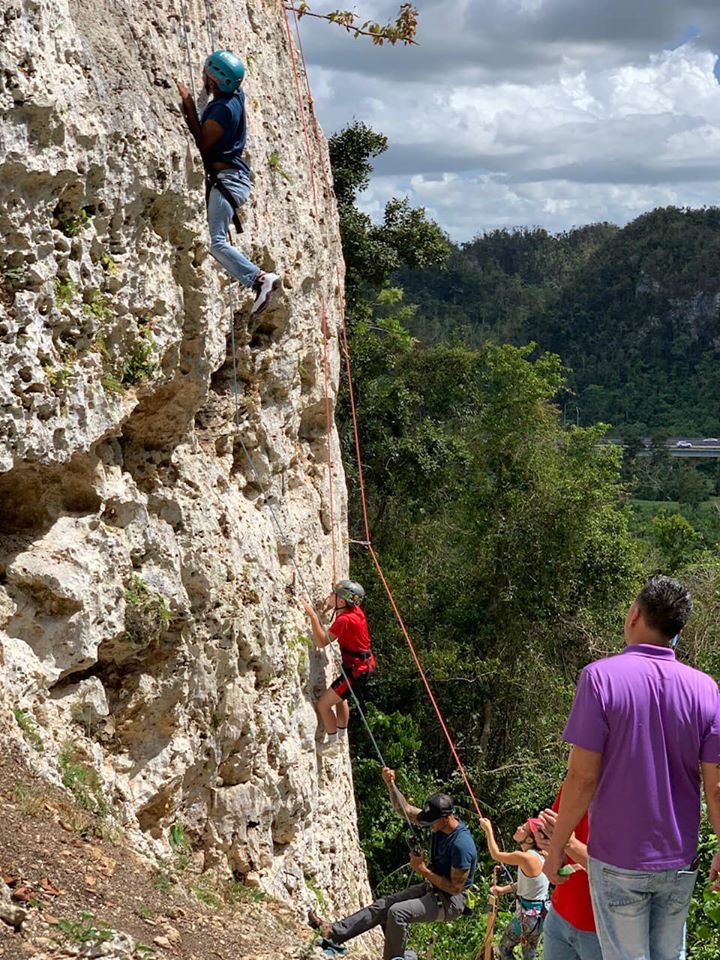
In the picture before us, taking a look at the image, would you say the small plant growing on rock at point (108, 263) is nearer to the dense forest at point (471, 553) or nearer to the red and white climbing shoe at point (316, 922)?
the red and white climbing shoe at point (316, 922)

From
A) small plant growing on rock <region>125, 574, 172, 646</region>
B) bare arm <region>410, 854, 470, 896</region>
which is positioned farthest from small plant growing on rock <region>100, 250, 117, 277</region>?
bare arm <region>410, 854, 470, 896</region>

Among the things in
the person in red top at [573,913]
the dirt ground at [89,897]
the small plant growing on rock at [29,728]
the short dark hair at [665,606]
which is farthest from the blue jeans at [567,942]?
the small plant growing on rock at [29,728]

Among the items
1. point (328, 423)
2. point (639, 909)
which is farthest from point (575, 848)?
point (328, 423)

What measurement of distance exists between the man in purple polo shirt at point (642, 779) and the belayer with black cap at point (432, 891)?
329cm

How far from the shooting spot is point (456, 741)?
728 inches

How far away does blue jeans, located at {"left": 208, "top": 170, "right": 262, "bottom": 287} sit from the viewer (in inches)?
284

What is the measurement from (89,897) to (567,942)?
2.32 metres

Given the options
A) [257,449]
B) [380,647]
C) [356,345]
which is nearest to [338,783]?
[257,449]

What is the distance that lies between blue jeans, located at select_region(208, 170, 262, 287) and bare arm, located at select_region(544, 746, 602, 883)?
4.63 m

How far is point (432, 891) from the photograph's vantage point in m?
7.12

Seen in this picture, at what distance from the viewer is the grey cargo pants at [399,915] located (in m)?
6.96

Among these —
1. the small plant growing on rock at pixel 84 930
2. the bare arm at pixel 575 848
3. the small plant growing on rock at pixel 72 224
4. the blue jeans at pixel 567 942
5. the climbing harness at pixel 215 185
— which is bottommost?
the small plant growing on rock at pixel 84 930

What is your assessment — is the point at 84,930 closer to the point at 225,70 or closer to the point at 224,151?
the point at 224,151

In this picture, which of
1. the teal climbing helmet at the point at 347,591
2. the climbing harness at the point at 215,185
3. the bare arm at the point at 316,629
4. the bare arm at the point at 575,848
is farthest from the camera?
the teal climbing helmet at the point at 347,591
